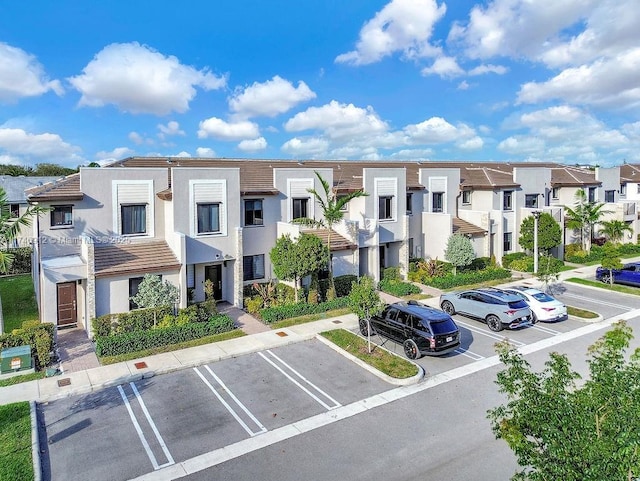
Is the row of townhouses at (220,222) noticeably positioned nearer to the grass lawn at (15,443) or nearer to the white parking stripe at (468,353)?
the grass lawn at (15,443)

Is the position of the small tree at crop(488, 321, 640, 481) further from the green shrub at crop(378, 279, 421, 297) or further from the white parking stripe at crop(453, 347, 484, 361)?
the green shrub at crop(378, 279, 421, 297)

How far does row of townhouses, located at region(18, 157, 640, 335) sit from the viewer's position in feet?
67.4

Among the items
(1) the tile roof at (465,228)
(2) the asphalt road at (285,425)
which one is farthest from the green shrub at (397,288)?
(2) the asphalt road at (285,425)

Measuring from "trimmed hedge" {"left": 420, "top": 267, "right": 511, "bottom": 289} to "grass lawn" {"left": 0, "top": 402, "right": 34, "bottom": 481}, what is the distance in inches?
830

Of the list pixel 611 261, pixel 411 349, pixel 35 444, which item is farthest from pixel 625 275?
pixel 35 444

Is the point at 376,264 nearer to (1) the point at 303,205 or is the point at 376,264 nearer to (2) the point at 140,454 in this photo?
(1) the point at 303,205

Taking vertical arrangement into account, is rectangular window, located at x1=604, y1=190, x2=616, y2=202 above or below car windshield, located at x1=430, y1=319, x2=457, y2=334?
above

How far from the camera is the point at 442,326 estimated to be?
1658cm

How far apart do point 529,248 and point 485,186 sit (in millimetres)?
5451

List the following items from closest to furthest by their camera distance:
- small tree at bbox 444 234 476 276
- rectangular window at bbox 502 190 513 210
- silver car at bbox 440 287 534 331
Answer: silver car at bbox 440 287 534 331, small tree at bbox 444 234 476 276, rectangular window at bbox 502 190 513 210

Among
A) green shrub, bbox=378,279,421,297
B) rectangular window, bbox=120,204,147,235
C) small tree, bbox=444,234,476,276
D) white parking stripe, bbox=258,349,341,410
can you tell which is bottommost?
white parking stripe, bbox=258,349,341,410

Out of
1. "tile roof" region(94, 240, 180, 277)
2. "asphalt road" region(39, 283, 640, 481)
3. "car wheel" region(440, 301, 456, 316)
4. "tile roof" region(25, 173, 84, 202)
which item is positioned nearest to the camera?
"asphalt road" region(39, 283, 640, 481)

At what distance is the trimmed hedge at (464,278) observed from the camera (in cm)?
2770

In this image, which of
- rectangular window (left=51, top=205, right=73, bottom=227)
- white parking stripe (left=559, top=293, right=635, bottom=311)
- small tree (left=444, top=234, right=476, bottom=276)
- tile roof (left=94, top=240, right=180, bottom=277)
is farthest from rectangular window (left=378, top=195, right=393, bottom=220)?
rectangular window (left=51, top=205, right=73, bottom=227)
